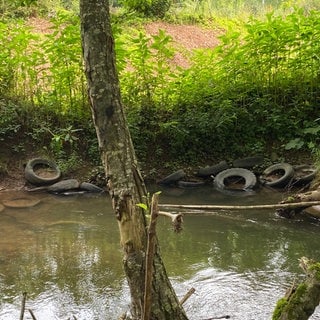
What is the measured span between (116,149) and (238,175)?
642 centimetres

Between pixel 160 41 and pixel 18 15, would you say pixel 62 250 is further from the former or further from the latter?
pixel 18 15

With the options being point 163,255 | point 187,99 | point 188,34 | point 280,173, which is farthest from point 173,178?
point 188,34

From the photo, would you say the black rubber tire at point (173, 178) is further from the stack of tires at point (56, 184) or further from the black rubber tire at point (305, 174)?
the black rubber tire at point (305, 174)

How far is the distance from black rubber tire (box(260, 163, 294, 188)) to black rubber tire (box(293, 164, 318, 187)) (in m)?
0.13

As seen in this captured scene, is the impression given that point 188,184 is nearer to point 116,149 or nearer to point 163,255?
point 163,255

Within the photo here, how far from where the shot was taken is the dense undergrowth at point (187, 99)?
365 inches

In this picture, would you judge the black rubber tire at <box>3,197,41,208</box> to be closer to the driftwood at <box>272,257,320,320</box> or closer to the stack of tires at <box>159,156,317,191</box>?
the stack of tires at <box>159,156,317,191</box>

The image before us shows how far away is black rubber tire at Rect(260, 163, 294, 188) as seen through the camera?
8.53 m

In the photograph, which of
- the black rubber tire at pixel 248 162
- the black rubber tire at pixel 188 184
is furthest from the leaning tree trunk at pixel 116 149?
the black rubber tire at pixel 248 162

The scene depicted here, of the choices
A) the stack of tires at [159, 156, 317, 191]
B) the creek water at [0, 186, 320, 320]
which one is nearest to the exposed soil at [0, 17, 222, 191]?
the creek water at [0, 186, 320, 320]

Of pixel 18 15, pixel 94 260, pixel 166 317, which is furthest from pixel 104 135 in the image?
pixel 18 15

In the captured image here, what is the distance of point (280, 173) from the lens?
29.8ft

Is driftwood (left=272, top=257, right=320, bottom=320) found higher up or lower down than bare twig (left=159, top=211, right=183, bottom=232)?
lower down

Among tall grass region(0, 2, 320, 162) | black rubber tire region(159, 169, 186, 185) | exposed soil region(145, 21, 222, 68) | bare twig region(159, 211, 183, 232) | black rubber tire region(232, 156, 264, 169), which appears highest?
exposed soil region(145, 21, 222, 68)
